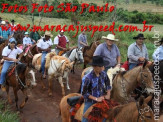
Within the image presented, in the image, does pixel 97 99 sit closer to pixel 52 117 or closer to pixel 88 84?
pixel 88 84

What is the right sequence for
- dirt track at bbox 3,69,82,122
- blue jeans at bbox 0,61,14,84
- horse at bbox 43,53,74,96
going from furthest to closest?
horse at bbox 43,53,74,96 → blue jeans at bbox 0,61,14,84 → dirt track at bbox 3,69,82,122

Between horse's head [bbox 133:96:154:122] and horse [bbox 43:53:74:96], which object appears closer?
horse's head [bbox 133:96:154:122]

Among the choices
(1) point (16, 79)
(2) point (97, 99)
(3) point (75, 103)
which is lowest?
(1) point (16, 79)

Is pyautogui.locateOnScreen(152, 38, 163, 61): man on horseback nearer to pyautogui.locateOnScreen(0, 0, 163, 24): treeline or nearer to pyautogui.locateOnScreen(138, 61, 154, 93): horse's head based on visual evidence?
pyautogui.locateOnScreen(138, 61, 154, 93): horse's head

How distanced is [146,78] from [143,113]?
209 centimetres

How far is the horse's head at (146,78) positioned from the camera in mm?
4934

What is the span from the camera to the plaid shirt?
366 cm

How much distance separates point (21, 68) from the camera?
722 cm

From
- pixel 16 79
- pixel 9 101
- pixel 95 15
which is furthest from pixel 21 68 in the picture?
pixel 95 15

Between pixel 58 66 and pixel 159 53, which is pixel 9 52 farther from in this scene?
pixel 159 53

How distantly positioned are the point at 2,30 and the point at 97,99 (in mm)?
11190

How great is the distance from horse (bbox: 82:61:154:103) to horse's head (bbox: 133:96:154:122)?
6.48 feet

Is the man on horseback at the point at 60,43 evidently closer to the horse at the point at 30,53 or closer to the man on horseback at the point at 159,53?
the horse at the point at 30,53

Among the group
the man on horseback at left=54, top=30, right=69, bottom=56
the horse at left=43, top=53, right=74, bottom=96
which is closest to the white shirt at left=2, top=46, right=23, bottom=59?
the horse at left=43, top=53, right=74, bottom=96
